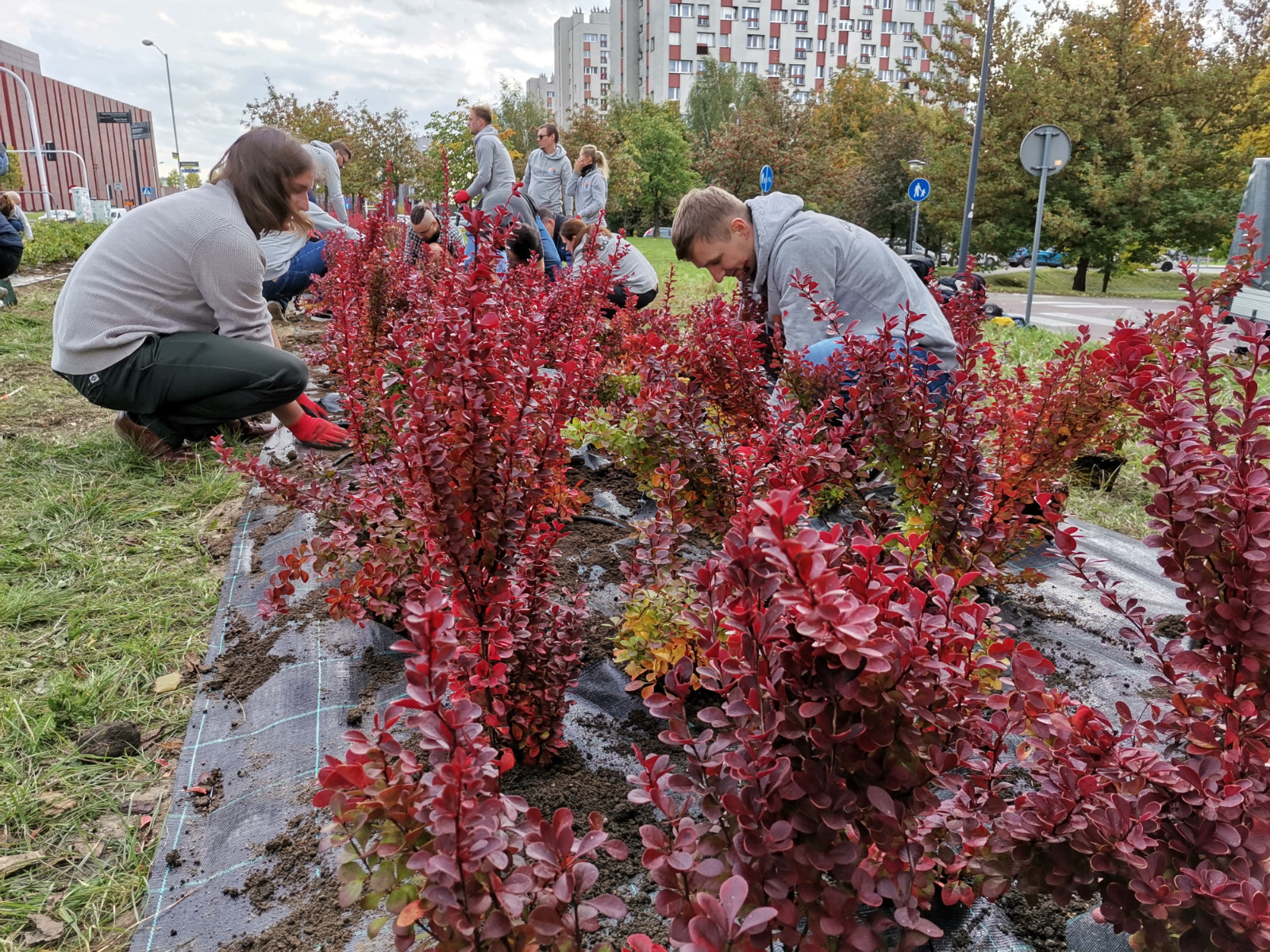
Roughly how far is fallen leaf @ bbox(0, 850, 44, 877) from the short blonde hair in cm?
300

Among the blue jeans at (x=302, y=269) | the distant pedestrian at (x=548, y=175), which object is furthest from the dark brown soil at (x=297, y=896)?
the distant pedestrian at (x=548, y=175)

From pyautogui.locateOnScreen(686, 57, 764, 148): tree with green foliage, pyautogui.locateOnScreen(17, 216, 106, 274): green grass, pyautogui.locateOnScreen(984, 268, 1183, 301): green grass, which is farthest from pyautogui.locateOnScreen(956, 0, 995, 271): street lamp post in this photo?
pyautogui.locateOnScreen(686, 57, 764, 148): tree with green foliage

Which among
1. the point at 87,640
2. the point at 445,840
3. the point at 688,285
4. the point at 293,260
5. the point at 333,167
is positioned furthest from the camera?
the point at 688,285

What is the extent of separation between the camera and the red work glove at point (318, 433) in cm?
373

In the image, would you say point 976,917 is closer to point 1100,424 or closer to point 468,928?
point 468,928

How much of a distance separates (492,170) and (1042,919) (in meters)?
8.82

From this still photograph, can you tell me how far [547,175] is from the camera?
1005cm

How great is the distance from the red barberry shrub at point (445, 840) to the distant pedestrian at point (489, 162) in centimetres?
842

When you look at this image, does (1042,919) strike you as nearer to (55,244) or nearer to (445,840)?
(445,840)

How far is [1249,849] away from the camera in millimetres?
955

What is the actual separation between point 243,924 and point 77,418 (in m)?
4.34

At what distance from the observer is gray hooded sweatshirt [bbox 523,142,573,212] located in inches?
395

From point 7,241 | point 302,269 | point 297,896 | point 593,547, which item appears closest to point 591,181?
point 302,269

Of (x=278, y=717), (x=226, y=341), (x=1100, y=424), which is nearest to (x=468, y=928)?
(x=278, y=717)
